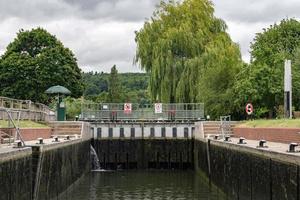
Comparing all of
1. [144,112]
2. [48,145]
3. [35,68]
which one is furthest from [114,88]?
[48,145]

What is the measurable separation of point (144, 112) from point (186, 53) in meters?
6.50

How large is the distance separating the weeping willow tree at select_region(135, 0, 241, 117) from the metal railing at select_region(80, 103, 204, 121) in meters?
1.26

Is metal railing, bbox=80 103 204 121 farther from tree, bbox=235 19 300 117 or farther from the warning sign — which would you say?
tree, bbox=235 19 300 117

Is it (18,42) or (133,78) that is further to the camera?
(133,78)

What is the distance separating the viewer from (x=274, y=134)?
2403cm

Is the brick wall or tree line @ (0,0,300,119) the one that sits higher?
tree line @ (0,0,300,119)

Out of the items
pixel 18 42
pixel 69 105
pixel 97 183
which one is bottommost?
pixel 97 183

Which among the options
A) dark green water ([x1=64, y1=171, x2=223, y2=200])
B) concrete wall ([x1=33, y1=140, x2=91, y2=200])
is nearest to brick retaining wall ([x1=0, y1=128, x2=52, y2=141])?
concrete wall ([x1=33, y1=140, x2=91, y2=200])

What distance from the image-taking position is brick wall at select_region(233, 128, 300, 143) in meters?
21.1

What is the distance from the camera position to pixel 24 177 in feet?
57.6

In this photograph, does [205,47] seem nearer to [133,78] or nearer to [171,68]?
[171,68]

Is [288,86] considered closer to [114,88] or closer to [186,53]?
[186,53]

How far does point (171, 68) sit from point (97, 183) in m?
20.6

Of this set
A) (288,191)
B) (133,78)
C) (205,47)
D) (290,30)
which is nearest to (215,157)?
(288,191)
